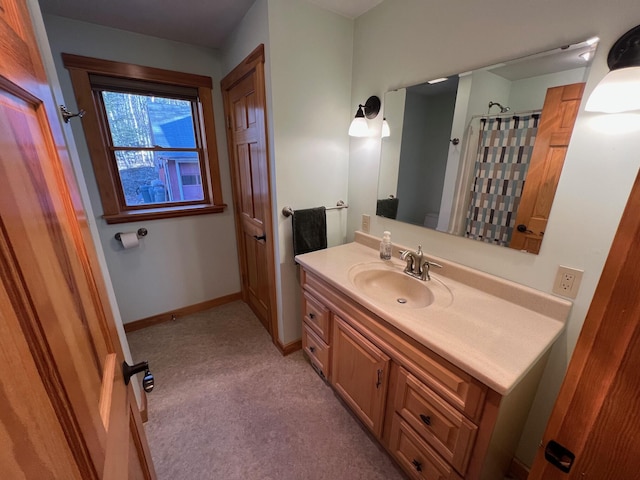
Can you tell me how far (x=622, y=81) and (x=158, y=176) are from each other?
2685mm

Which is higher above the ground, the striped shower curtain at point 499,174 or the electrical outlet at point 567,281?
the striped shower curtain at point 499,174

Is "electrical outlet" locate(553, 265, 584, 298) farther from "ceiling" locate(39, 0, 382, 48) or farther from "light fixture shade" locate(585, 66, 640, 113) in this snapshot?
"ceiling" locate(39, 0, 382, 48)

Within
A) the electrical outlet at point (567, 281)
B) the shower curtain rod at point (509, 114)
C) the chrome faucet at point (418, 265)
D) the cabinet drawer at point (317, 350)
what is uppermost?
the shower curtain rod at point (509, 114)

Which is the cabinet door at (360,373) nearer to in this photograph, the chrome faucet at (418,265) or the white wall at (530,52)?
the chrome faucet at (418,265)

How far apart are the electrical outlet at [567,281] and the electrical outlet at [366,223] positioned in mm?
1046

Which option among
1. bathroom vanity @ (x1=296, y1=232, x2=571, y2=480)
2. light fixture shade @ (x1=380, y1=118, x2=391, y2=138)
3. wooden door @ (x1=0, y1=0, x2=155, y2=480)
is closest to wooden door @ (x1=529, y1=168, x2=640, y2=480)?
bathroom vanity @ (x1=296, y1=232, x2=571, y2=480)

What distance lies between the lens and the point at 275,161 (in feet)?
5.36

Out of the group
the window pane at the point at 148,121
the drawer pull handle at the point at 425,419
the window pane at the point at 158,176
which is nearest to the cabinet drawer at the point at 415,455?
the drawer pull handle at the point at 425,419

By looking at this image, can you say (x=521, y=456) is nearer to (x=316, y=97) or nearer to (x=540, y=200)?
(x=540, y=200)

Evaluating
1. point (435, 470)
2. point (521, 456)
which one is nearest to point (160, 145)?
point (435, 470)

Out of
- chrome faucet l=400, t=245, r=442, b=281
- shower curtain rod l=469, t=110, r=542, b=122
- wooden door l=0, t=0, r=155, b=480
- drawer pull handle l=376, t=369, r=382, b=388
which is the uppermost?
shower curtain rod l=469, t=110, r=542, b=122

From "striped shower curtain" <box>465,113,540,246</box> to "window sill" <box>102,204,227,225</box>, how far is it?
203cm

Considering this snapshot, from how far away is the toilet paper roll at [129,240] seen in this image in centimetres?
204

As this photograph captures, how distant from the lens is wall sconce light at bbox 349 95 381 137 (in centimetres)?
164
